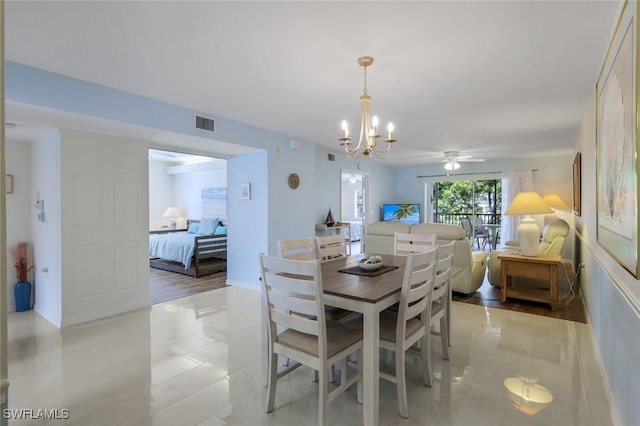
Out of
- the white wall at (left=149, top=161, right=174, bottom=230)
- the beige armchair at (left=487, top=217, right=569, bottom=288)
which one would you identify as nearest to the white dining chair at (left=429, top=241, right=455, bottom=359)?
the beige armchair at (left=487, top=217, right=569, bottom=288)

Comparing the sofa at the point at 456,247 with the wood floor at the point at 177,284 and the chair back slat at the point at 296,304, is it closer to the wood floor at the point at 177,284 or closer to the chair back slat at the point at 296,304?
the wood floor at the point at 177,284

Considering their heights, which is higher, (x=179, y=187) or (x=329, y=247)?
(x=179, y=187)

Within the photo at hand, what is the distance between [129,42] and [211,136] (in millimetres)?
1735

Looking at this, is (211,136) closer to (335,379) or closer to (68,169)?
(68,169)

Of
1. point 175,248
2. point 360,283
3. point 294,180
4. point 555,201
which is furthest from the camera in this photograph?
point 555,201

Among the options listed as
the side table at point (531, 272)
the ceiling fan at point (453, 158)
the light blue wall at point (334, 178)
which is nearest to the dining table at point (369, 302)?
the side table at point (531, 272)

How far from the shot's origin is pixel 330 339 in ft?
6.03

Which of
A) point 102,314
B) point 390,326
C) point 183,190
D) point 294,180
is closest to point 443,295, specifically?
point 390,326

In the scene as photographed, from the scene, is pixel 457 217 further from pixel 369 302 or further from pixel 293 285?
pixel 293 285

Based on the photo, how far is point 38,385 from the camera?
2.19 meters

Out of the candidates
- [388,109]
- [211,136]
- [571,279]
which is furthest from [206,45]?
[571,279]

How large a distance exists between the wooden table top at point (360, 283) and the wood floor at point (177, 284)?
284 centimetres

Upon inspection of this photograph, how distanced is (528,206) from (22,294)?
6.04m

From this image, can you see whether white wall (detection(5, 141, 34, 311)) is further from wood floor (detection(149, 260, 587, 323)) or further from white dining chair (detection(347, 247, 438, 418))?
white dining chair (detection(347, 247, 438, 418))
